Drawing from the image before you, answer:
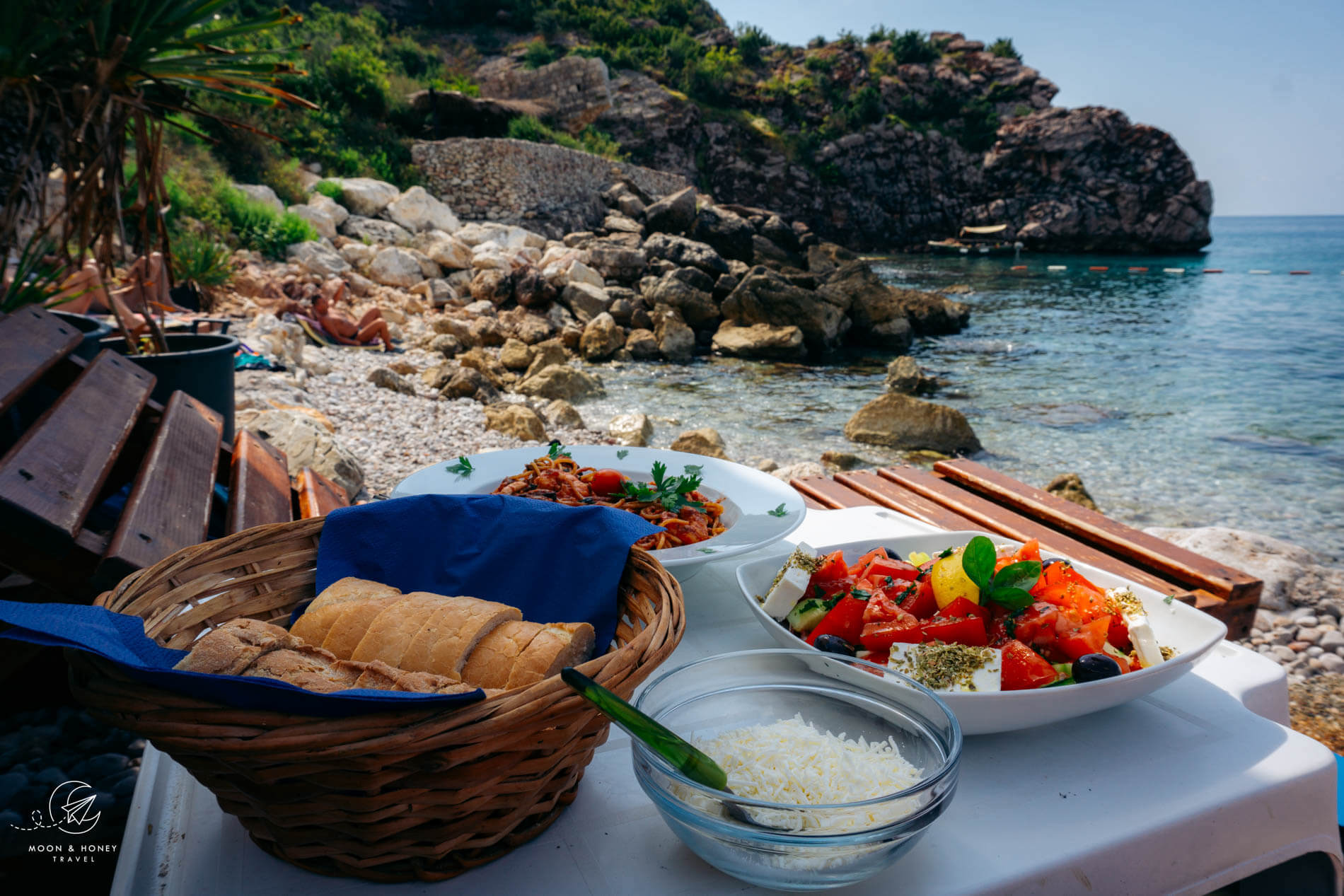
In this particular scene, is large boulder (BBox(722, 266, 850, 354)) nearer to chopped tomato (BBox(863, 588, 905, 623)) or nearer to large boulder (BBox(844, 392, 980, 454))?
large boulder (BBox(844, 392, 980, 454))

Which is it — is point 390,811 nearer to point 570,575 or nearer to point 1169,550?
point 570,575

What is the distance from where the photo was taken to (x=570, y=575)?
109 cm

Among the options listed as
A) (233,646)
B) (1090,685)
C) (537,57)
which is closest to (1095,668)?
(1090,685)

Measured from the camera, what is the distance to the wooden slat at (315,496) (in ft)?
9.09

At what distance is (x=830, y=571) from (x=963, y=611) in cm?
23

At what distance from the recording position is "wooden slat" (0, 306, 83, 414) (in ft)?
6.11

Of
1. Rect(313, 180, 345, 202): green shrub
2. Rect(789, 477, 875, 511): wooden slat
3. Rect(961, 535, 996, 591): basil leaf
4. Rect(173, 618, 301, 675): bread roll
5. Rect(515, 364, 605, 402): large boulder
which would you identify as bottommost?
Rect(515, 364, 605, 402): large boulder

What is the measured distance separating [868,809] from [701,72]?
41763 mm

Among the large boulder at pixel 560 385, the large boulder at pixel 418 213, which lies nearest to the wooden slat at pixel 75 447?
the large boulder at pixel 560 385

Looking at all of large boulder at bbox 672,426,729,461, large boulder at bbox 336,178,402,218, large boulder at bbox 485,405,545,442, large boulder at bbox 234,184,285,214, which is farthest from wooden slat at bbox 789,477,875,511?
large boulder at bbox 336,178,402,218

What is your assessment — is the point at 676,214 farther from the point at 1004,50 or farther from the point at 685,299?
the point at 1004,50

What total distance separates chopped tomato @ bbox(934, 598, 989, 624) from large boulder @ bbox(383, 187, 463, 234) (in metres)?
15.8

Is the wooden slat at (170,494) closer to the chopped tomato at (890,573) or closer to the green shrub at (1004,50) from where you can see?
the chopped tomato at (890,573)

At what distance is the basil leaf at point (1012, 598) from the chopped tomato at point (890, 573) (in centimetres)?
16
